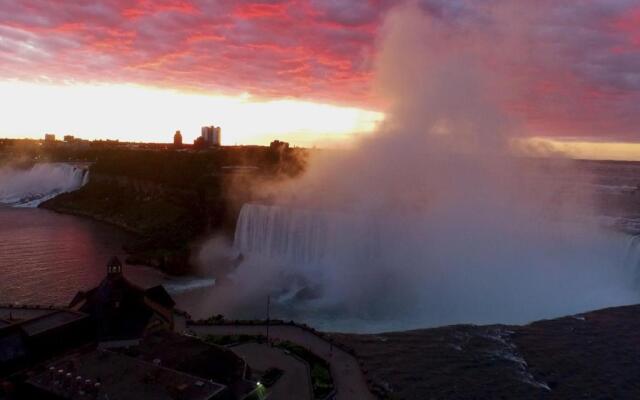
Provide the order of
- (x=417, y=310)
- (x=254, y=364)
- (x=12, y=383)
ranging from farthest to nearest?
(x=417, y=310) → (x=254, y=364) → (x=12, y=383)

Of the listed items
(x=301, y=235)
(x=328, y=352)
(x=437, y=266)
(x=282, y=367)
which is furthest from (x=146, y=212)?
(x=282, y=367)

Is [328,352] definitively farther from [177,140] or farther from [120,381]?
[177,140]

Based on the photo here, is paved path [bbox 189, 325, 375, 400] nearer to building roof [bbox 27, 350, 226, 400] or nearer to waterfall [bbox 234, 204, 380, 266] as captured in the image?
building roof [bbox 27, 350, 226, 400]

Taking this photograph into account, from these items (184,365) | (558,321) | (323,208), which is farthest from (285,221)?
(184,365)

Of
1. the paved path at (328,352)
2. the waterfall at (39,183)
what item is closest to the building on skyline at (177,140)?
the waterfall at (39,183)

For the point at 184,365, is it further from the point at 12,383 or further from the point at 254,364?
the point at 12,383

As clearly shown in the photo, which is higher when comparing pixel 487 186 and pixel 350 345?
pixel 487 186

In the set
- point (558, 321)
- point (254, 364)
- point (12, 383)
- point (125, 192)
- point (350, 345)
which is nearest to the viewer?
point (12, 383)
